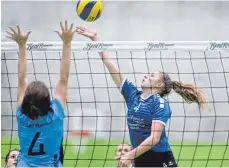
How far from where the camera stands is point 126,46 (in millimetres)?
7012

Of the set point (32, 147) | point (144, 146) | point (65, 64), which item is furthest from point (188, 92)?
point (32, 147)

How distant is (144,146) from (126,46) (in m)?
1.07

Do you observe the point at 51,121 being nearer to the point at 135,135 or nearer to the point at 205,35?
the point at 135,135

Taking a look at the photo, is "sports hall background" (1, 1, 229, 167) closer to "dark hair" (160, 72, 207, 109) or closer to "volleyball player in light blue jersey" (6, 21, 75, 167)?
"dark hair" (160, 72, 207, 109)

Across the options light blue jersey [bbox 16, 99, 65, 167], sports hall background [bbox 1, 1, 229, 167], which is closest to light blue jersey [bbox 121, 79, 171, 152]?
light blue jersey [bbox 16, 99, 65, 167]

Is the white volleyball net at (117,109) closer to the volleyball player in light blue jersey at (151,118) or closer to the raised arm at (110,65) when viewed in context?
the raised arm at (110,65)

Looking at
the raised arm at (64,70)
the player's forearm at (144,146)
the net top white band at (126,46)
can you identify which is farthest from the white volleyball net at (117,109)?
the raised arm at (64,70)

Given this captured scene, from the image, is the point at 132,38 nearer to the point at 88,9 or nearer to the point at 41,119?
the point at 88,9

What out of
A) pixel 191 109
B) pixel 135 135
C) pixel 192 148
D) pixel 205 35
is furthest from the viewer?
pixel 205 35

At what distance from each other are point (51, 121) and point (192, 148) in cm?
530

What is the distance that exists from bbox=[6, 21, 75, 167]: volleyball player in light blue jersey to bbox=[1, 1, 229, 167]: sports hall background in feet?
17.4

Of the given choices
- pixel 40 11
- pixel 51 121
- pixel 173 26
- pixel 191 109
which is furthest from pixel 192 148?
pixel 51 121

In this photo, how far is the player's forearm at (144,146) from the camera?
642 centimetres

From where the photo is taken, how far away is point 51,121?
5.49 metres
